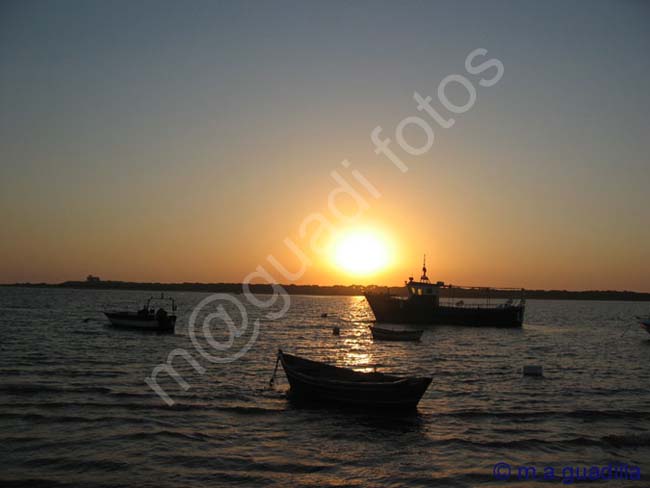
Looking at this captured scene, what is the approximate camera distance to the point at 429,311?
67875 millimetres

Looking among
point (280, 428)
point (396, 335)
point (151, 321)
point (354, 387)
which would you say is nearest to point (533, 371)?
point (354, 387)

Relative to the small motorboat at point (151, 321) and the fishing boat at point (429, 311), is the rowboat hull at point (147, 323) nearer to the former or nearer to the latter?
the small motorboat at point (151, 321)

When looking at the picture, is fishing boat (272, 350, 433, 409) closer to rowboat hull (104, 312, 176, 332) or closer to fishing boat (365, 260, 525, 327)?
rowboat hull (104, 312, 176, 332)

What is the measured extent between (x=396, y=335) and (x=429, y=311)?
52.1 ft

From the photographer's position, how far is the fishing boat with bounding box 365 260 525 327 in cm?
6781

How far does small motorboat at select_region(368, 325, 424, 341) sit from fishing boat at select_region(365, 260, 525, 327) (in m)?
14.7

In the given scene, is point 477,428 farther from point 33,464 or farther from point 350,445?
point 33,464

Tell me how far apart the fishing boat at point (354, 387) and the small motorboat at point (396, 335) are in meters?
29.1

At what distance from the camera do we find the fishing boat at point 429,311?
67812 mm

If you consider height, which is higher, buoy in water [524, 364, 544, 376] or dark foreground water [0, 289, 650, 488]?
buoy in water [524, 364, 544, 376]

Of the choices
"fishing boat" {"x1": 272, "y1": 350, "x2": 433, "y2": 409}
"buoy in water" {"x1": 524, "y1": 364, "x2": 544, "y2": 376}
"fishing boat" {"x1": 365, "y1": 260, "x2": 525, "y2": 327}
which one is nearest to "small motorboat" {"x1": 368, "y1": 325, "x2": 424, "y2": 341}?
"fishing boat" {"x1": 365, "y1": 260, "x2": 525, "y2": 327}

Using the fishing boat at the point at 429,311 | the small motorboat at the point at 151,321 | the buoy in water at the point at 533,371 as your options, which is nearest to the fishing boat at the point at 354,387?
the buoy in water at the point at 533,371

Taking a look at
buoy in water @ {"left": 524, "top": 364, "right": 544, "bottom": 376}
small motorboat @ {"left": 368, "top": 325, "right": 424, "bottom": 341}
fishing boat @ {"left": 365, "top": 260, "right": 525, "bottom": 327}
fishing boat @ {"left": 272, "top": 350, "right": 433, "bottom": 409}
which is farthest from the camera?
fishing boat @ {"left": 365, "top": 260, "right": 525, "bottom": 327}

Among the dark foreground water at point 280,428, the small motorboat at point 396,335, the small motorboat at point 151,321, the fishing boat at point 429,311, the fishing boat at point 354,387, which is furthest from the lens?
the fishing boat at point 429,311
